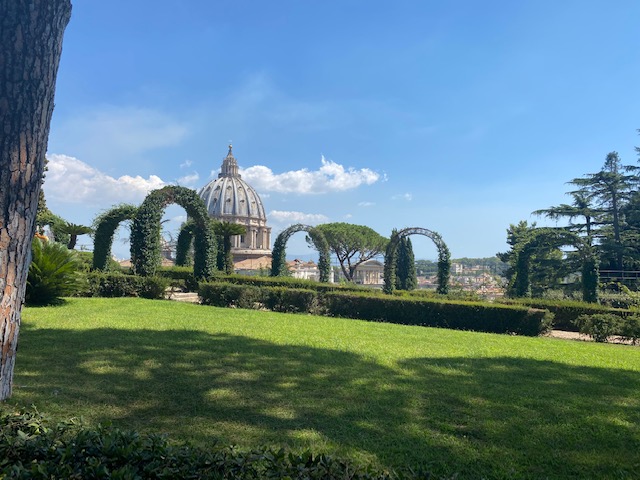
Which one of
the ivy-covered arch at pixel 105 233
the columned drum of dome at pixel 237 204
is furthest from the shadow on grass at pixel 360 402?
the columned drum of dome at pixel 237 204

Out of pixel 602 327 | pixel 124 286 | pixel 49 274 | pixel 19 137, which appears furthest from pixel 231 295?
pixel 602 327

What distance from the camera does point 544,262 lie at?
90.3 feet

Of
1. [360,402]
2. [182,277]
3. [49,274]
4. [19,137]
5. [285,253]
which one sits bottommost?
[360,402]

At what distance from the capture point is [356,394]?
4.33 m

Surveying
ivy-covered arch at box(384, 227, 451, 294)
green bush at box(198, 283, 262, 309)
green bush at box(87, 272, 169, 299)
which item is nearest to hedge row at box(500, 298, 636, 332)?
ivy-covered arch at box(384, 227, 451, 294)

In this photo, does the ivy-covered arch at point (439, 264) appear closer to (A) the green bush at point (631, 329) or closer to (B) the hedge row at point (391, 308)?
(B) the hedge row at point (391, 308)

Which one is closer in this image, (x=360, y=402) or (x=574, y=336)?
(x=360, y=402)

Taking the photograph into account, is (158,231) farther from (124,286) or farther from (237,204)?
(237,204)

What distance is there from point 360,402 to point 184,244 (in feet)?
67.5

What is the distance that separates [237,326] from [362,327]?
112 inches

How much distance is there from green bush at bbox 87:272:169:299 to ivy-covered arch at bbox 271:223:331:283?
8697 millimetres

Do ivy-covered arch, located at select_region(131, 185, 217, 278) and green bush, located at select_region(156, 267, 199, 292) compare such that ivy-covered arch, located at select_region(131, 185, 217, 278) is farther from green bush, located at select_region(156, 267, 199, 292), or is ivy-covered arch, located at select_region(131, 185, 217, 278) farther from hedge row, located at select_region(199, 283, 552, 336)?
hedge row, located at select_region(199, 283, 552, 336)

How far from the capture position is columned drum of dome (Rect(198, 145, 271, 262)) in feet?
290

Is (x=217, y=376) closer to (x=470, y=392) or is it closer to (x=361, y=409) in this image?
(x=361, y=409)
